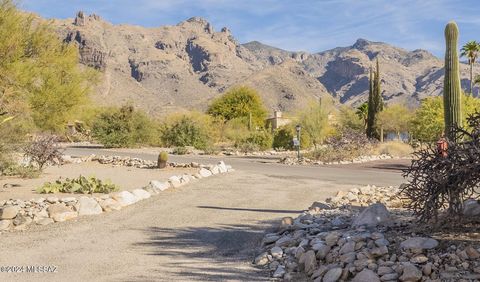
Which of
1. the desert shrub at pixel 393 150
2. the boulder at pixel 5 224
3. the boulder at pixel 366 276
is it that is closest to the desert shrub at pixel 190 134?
the desert shrub at pixel 393 150

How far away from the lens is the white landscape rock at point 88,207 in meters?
11.0

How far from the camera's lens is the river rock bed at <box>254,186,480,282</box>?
18.4 ft

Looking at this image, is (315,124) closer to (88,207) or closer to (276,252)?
(88,207)

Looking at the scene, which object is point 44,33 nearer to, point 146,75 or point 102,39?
point 146,75

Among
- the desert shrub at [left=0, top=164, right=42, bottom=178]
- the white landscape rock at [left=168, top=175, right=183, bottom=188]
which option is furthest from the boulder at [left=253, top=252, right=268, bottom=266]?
the desert shrub at [left=0, top=164, right=42, bottom=178]

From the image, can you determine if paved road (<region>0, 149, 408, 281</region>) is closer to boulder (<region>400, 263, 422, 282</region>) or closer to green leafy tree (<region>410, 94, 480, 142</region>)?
boulder (<region>400, 263, 422, 282</region>)

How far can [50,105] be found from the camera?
1947 cm

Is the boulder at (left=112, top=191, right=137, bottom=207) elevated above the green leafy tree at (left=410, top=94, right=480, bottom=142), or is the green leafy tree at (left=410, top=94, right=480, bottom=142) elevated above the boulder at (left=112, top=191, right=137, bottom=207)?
the green leafy tree at (left=410, top=94, right=480, bottom=142)

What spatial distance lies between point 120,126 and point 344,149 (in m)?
19.0

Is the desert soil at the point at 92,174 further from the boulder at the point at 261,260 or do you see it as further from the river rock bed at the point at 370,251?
the river rock bed at the point at 370,251

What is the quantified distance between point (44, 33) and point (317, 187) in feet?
38.5

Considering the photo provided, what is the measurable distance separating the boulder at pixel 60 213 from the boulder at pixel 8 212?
70cm

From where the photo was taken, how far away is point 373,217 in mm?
7492

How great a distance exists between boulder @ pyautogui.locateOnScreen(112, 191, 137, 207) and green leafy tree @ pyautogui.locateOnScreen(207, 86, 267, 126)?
46609 mm
